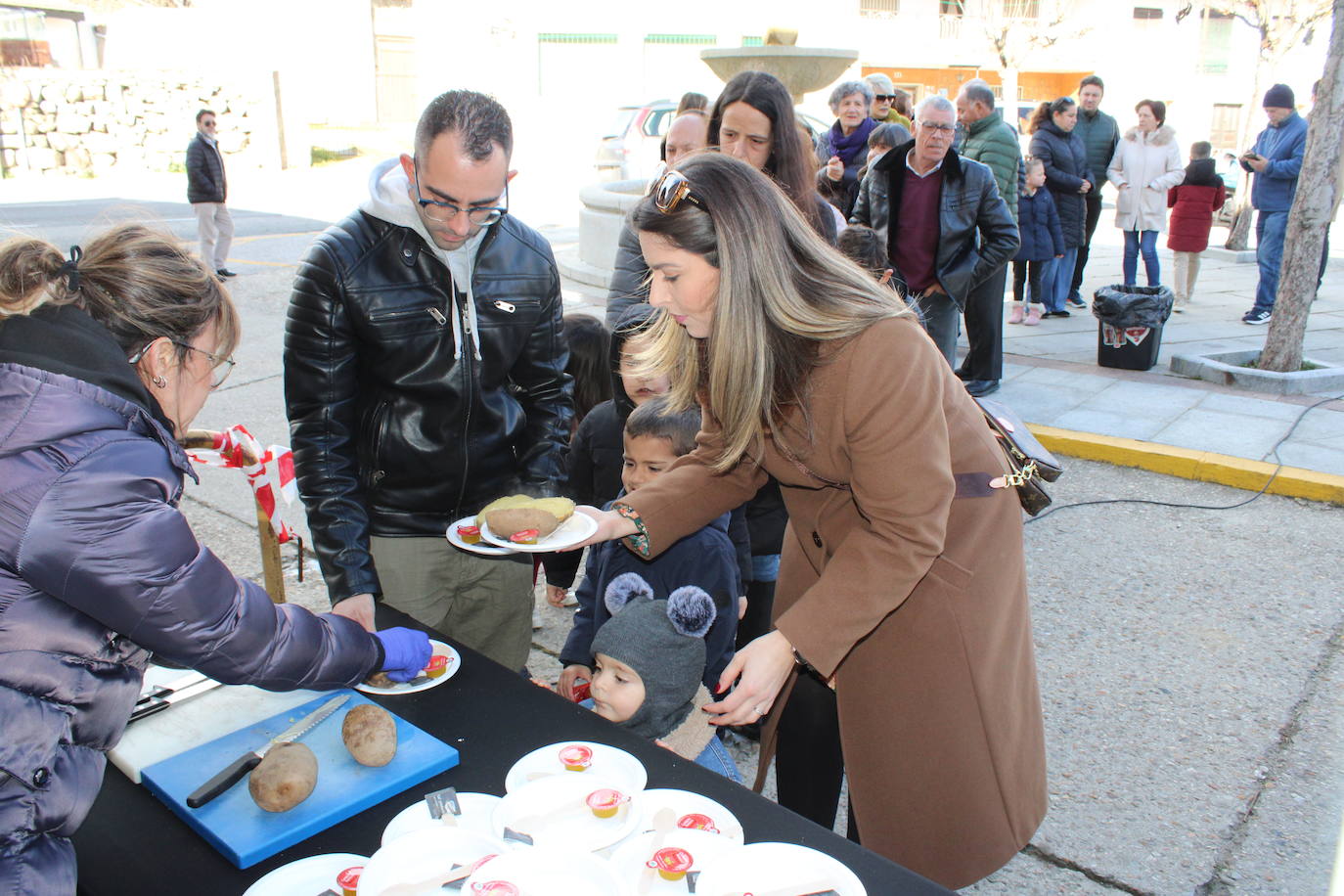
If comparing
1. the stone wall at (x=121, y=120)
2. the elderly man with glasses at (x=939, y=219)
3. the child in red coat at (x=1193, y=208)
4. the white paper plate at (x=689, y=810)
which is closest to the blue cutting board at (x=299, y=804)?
the white paper plate at (x=689, y=810)

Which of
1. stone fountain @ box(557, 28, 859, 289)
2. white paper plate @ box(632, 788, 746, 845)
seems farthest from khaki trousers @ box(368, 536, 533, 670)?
stone fountain @ box(557, 28, 859, 289)

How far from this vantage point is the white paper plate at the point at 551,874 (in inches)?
52.5

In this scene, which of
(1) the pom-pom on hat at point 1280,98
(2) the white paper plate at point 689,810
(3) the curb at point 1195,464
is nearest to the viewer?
(2) the white paper plate at point 689,810

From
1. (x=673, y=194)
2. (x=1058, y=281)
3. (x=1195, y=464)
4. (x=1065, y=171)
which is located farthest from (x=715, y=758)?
(x=1058, y=281)

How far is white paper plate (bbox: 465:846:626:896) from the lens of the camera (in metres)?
1.33

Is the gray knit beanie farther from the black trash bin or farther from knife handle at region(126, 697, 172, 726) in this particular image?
the black trash bin

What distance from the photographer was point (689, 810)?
5.19ft

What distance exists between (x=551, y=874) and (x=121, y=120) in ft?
85.9

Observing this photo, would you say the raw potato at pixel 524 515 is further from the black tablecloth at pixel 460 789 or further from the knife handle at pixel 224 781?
the knife handle at pixel 224 781

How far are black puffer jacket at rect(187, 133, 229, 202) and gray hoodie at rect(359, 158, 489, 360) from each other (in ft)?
31.4

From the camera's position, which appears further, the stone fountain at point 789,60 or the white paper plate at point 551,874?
the stone fountain at point 789,60

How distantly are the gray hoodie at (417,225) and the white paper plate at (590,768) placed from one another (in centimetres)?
114

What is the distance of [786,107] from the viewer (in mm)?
3699

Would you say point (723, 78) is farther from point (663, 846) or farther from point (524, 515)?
point (663, 846)
